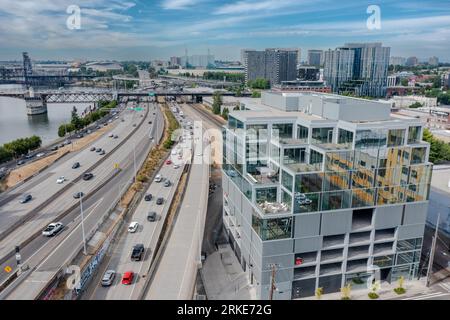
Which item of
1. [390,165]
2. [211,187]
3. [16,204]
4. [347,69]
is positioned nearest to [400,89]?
[347,69]

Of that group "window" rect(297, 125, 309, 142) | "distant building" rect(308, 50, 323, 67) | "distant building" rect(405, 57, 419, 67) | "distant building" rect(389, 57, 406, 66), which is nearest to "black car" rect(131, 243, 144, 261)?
"window" rect(297, 125, 309, 142)

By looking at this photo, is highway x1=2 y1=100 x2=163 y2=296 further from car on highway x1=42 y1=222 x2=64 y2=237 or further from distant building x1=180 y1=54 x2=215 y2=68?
distant building x1=180 y1=54 x2=215 y2=68

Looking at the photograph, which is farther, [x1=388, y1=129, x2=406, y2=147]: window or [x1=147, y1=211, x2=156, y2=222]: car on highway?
[x1=147, y1=211, x2=156, y2=222]: car on highway

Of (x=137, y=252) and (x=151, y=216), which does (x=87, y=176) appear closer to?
(x=151, y=216)

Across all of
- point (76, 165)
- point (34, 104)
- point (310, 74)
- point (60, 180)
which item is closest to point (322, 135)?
point (60, 180)

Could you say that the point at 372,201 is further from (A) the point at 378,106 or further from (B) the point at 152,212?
(B) the point at 152,212

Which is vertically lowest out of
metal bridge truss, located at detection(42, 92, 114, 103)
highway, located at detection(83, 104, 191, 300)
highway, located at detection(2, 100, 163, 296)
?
highway, located at detection(2, 100, 163, 296)
